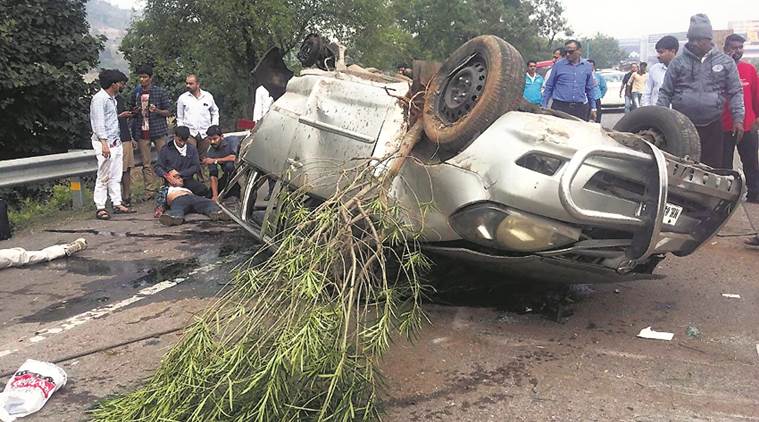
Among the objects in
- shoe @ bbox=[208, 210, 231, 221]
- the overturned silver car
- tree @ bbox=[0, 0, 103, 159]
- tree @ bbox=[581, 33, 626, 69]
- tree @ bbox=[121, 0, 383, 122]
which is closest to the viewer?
the overturned silver car

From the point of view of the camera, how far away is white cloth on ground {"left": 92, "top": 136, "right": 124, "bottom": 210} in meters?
8.16

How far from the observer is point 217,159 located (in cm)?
862

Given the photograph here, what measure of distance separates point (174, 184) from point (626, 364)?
5744mm

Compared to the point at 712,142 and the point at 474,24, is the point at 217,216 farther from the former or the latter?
the point at 474,24

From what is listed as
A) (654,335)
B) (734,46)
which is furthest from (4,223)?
(734,46)

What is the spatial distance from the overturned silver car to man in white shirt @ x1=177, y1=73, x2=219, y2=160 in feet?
17.2

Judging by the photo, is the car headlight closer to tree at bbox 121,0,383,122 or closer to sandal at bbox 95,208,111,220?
sandal at bbox 95,208,111,220

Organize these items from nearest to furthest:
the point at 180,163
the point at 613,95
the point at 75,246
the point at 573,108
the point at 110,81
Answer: the point at 75,246 → the point at 110,81 → the point at 180,163 → the point at 573,108 → the point at 613,95

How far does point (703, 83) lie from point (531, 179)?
3.66 m

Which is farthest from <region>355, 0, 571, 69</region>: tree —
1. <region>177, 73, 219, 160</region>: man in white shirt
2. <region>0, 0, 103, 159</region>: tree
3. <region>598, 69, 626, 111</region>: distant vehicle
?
<region>177, 73, 219, 160</region>: man in white shirt

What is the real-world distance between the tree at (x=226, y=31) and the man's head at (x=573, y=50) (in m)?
9.93

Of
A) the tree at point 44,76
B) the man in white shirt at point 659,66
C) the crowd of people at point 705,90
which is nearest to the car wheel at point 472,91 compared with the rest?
the crowd of people at point 705,90

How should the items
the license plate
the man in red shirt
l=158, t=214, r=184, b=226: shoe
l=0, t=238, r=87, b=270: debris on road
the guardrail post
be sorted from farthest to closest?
the guardrail post → l=158, t=214, r=184, b=226: shoe → the man in red shirt → l=0, t=238, r=87, b=270: debris on road → the license plate

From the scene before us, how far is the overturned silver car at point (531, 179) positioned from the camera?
12.2ft
